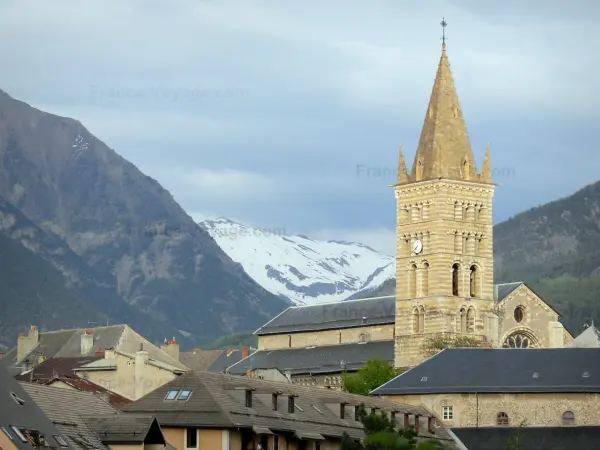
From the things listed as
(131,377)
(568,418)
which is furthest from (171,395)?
(568,418)

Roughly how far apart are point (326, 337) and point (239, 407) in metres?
94.9

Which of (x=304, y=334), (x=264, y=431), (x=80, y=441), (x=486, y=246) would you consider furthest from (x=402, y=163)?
(x=80, y=441)

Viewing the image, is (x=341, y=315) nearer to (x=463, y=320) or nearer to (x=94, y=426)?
(x=463, y=320)

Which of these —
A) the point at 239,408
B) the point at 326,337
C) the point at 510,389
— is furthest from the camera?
the point at 326,337

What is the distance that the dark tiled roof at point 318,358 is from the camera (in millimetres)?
167375

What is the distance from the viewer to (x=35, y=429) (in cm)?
6450

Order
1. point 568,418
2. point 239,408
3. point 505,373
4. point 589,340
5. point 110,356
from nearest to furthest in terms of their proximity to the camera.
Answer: point 239,408 < point 568,418 < point 505,373 < point 110,356 < point 589,340

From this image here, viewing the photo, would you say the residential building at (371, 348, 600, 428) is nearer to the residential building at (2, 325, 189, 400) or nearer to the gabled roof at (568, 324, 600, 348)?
the residential building at (2, 325, 189, 400)

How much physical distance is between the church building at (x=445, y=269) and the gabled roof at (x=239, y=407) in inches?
2503

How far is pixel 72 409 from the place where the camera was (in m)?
73.6

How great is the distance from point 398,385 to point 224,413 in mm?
43246

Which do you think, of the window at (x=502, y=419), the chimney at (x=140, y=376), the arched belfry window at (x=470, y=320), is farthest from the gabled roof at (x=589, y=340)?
the chimney at (x=140, y=376)

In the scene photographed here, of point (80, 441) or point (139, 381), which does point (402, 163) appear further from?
point (80, 441)

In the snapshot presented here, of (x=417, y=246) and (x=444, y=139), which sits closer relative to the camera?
(x=444, y=139)
